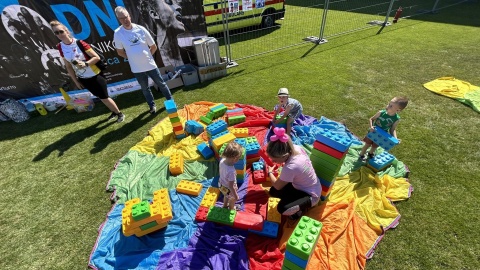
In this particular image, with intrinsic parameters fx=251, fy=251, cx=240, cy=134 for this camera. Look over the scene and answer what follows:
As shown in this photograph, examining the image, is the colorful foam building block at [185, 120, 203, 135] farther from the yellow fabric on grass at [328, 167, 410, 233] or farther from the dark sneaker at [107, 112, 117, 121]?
the yellow fabric on grass at [328, 167, 410, 233]

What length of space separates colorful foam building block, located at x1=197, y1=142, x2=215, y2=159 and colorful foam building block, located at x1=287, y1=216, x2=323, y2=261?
9.08ft

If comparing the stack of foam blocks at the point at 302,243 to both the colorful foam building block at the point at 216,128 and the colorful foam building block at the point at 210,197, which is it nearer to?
the colorful foam building block at the point at 210,197

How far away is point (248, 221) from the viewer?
3.75 meters

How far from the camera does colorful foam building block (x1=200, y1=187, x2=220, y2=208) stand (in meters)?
4.18

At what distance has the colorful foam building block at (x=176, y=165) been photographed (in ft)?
16.1

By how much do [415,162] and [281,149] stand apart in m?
3.27

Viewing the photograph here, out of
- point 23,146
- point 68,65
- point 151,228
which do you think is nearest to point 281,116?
point 151,228

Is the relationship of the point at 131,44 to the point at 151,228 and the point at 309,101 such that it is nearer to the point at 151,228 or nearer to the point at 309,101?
the point at 151,228

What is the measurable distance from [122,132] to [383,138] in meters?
5.72

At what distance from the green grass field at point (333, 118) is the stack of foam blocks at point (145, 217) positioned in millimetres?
712

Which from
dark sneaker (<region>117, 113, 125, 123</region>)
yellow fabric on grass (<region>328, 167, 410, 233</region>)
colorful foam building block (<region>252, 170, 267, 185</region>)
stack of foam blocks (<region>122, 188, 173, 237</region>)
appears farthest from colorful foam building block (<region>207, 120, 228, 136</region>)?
dark sneaker (<region>117, 113, 125, 123</region>)

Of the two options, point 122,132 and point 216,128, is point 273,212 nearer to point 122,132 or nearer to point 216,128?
point 216,128

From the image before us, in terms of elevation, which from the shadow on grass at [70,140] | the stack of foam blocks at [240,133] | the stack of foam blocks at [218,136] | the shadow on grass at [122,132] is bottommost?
the shadow on grass at [122,132]

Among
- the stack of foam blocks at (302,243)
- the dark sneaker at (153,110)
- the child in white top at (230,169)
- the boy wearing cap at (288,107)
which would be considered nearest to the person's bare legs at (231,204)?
the child in white top at (230,169)
